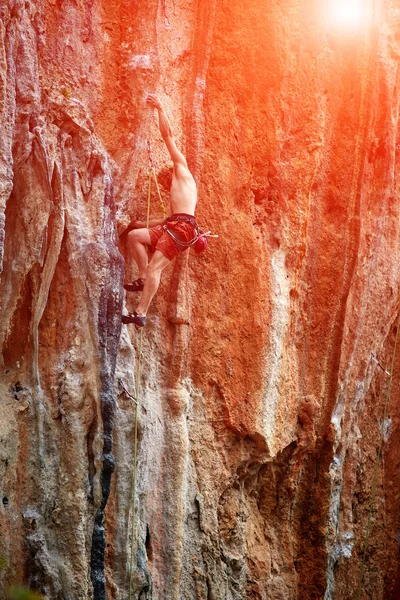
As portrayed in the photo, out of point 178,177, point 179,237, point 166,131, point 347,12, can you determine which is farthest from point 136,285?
point 347,12

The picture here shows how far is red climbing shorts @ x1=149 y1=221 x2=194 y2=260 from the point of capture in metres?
7.98

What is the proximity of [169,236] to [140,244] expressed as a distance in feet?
0.86

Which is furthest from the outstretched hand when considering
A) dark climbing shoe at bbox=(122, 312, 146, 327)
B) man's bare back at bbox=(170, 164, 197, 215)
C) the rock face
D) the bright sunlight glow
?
the bright sunlight glow

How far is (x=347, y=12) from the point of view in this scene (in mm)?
9531

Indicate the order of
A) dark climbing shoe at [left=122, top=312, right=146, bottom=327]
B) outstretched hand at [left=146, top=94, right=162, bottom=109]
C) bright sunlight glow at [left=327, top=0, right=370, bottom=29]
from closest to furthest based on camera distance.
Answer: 1. dark climbing shoe at [left=122, top=312, right=146, bottom=327]
2. outstretched hand at [left=146, top=94, right=162, bottom=109]
3. bright sunlight glow at [left=327, top=0, right=370, bottom=29]

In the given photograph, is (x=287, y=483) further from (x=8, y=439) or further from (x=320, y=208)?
(x=8, y=439)

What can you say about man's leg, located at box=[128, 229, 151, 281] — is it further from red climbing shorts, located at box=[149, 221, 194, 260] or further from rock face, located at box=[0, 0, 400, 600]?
rock face, located at box=[0, 0, 400, 600]

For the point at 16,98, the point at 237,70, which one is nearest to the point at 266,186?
the point at 237,70

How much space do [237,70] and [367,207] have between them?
2.12 metres

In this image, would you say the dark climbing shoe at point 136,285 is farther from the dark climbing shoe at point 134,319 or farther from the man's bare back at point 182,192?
the man's bare back at point 182,192

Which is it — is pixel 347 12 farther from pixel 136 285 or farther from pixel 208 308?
pixel 136 285

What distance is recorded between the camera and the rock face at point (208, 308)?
24.3 ft

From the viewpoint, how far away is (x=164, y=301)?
849 centimetres

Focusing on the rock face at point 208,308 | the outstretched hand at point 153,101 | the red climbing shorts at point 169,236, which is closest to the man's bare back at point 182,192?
the red climbing shorts at point 169,236
